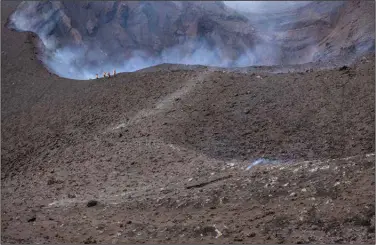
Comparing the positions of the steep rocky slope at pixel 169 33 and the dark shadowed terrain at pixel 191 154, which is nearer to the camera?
the dark shadowed terrain at pixel 191 154

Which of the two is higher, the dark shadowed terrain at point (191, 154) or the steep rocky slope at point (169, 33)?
the steep rocky slope at point (169, 33)

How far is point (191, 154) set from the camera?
11.0 metres

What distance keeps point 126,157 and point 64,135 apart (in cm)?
311

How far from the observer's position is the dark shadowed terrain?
752cm

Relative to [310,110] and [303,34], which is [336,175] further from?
[303,34]

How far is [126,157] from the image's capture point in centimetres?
1146

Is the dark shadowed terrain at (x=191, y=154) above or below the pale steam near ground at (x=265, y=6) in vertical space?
below

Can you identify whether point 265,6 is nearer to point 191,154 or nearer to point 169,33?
point 169,33

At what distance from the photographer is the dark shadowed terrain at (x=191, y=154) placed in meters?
7.52

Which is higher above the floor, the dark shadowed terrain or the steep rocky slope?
the steep rocky slope

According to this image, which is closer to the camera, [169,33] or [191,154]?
[191,154]

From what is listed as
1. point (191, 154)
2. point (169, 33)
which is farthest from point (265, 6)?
point (191, 154)

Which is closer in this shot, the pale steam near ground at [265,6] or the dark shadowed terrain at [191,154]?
the dark shadowed terrain at [191,154]

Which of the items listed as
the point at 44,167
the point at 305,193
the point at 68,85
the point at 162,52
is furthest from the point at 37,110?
the point at 305,193
